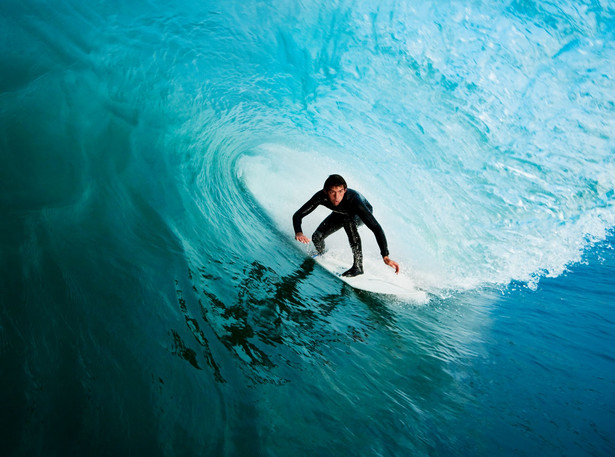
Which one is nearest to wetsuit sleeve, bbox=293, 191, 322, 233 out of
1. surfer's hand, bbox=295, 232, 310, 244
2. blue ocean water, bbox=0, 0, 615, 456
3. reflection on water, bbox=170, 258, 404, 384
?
surfer's hand, bbox=295, 232, 310, 244

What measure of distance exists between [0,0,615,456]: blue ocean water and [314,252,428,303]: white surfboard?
0.23m

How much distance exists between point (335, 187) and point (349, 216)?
0.80 meters

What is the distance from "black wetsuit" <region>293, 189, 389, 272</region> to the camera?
4.82m

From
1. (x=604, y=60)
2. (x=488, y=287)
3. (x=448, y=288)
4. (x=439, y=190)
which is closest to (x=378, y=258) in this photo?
(x=448, y=288)

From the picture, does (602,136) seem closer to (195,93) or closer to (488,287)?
(488,287)

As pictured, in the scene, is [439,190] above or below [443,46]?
below

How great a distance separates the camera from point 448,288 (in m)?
7.18

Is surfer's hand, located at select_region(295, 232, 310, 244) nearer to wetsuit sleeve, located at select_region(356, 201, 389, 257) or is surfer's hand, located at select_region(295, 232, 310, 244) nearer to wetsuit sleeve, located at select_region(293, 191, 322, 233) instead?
wetsuit sleeve, located at select_region(293, 191, 322, 233)

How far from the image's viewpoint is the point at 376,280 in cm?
547

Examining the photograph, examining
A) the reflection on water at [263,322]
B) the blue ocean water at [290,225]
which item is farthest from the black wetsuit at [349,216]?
the reflection on water at [263,322]

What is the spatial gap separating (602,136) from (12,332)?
36.1 ft

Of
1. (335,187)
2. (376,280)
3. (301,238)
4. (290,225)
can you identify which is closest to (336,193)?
(335,187)

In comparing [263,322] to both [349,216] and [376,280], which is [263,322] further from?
[376,280]

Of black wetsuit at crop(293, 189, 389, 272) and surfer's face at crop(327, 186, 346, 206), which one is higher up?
surfer's face at crop(327, 186, 346, 206)
